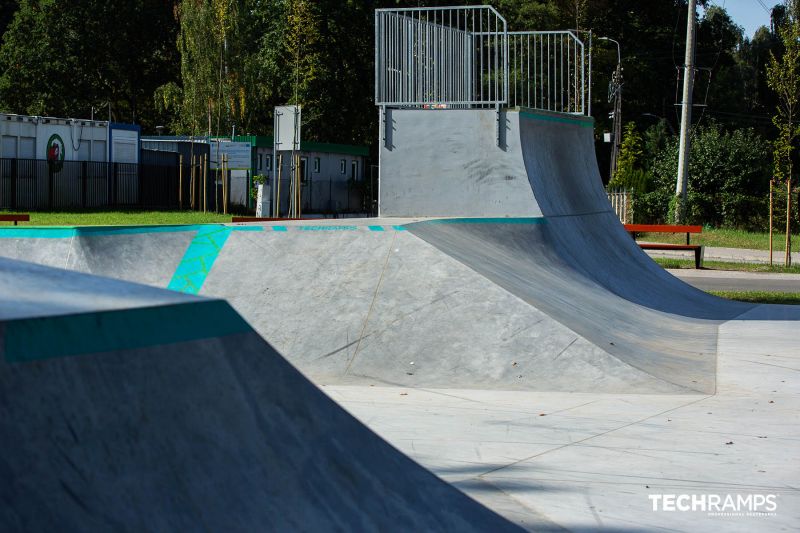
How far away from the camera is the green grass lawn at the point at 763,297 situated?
50.4ft

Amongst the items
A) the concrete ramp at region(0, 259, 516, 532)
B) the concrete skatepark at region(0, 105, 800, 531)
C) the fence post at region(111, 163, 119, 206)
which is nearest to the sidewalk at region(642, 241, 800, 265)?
the concrete skatepark at region(0, 105, 800, 531)

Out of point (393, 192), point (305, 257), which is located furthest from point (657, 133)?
point (305, 257)

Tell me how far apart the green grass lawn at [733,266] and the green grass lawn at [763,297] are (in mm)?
5880

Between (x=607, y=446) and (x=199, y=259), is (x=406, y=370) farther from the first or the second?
(x=199, y=259)

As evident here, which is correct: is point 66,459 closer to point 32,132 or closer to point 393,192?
point 393,192

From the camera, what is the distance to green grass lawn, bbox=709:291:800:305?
604 inches

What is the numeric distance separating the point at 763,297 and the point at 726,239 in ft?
58.0

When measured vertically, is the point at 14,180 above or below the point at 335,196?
above

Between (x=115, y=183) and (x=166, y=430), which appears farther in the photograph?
(x=115, y=183)

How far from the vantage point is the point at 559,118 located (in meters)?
14.5

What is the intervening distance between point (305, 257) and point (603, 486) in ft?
16.2

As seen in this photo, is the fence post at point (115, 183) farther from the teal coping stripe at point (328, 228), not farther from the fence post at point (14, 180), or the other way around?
the teal coping stripe at point (328, 228)

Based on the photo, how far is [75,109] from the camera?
5506 centimetres

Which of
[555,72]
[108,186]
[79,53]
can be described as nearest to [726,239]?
[555,72]
